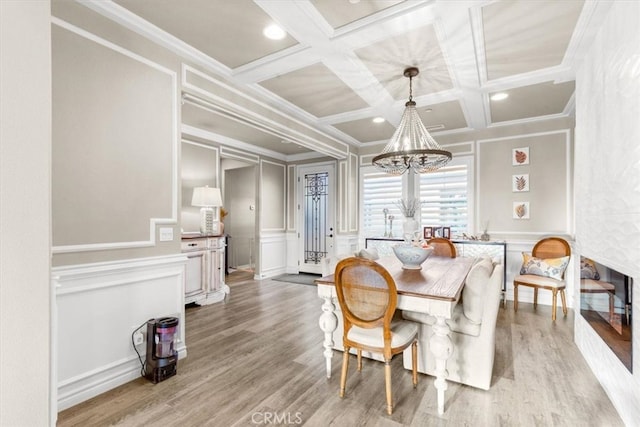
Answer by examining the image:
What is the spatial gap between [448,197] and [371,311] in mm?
3644

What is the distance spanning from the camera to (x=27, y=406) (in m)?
0.88

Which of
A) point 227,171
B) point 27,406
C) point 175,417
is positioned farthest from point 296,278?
point 27,406

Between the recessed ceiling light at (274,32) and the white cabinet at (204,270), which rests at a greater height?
the recessed ceiling light at (274,32)

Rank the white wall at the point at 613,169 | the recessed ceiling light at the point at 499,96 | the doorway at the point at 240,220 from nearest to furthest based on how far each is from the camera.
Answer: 1. the white wall at the point at 613,169
2. the recessed ceiling light at the point at 499,96
3. the doorway at the point at 240,220

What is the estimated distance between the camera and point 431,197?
515 cm

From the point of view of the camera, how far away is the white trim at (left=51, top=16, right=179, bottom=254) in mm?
Result: 1965

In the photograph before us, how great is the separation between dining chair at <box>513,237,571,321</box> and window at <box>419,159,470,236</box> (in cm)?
103

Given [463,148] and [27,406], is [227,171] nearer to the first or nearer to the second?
[463,148]

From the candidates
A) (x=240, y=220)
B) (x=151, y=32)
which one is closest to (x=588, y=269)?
(x=151, y=32)

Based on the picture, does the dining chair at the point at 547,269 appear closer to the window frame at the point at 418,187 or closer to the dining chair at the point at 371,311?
the window frame at the point at 418,187

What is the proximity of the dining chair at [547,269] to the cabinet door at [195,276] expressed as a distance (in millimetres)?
4190

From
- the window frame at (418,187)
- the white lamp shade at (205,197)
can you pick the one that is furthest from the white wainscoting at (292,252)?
the white lamp shade at (205,197)

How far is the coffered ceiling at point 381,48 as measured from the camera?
84.4 inches

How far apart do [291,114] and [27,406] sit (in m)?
3.73
